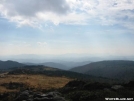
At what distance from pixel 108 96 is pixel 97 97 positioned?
5.09ft

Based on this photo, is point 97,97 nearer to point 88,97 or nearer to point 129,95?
point 88,97

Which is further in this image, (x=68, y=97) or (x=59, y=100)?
(x=68, y=97)

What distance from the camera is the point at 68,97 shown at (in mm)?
30969

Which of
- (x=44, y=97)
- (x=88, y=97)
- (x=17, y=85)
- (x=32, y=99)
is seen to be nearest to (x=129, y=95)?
(x=88, y=97)

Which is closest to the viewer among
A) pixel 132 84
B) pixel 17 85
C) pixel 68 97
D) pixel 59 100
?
pixel 59 100

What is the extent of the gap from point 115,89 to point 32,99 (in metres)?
13.3

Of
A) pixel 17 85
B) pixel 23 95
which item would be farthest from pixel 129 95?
pixel 17 85

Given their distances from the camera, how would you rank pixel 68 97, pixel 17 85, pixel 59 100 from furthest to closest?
pixel 17 85, pixel 68 97, pixel 59 100

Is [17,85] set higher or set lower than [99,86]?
lower

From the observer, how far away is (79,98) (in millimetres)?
29641

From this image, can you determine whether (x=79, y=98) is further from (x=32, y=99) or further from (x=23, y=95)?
(x=23, y=95)

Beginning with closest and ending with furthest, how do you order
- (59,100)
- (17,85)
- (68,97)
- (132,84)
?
(59,100)
(68,97)
(132,84)
(17,85)

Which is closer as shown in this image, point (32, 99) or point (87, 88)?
point (32, 99)

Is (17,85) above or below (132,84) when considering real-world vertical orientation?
below
